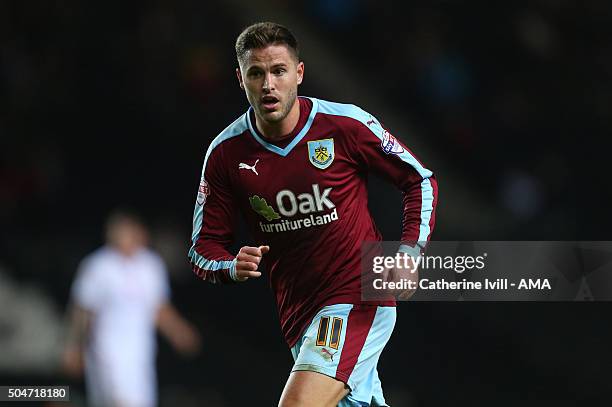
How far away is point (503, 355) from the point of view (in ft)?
32.2

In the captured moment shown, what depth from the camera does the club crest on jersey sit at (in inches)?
208

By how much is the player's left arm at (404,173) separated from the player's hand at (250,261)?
75 cm

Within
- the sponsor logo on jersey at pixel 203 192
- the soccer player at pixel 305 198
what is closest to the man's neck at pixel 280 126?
the soccer player at pixel 305 198

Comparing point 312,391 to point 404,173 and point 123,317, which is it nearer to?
point 404,173

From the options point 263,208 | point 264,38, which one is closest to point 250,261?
point 263,208

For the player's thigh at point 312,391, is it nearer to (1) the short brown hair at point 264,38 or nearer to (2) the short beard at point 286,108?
(2) the short beard at point 286,108

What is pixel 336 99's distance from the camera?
14.2 meters

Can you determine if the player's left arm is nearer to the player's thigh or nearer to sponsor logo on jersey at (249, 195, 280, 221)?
sponsor logo on jersey at (249, 195, 280, 221)

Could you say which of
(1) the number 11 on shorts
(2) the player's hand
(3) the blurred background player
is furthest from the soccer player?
(3) the blurred background player

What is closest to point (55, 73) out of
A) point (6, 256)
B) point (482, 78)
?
point (6, 256)

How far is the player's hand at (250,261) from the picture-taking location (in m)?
4.87

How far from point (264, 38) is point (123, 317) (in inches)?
228

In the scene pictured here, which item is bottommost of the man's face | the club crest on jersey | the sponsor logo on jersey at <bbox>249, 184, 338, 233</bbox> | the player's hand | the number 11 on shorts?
the number 11 on shorts

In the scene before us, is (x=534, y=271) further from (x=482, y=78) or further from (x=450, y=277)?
(x=482, y=78)
